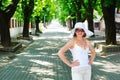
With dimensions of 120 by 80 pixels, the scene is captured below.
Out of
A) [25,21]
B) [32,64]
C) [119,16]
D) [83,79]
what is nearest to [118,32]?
[119,16]

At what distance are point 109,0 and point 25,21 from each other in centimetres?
1759

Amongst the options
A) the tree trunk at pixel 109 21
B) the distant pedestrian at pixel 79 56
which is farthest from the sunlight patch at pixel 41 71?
the tree trunk at pixel 109 21

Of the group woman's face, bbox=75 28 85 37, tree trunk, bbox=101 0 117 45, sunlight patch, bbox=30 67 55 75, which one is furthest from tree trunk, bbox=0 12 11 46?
woman's face, bbox=75 28 85 37

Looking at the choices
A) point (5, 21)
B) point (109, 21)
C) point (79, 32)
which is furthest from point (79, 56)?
point (5, 21)

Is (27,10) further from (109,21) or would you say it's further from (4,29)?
(109,21)

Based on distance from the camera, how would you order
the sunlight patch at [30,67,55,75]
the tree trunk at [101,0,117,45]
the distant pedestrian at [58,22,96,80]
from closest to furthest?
the distant pedestrian at [58,22,96,80] → the sunlight patch at [30,67,55,75] → the tree trunk at [101,0,117,45]

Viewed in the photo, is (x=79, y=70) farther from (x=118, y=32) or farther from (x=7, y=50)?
(x=118, y=32)

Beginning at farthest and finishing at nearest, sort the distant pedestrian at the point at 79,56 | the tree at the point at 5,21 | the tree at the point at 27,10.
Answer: the tree at the point at 27,10, the tree at the point at 5,21, the distant pedestrian at the point at 79,56

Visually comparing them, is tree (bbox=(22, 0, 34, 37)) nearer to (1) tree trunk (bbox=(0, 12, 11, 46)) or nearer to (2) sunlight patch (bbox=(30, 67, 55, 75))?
(1) tree trunk (bbox=(0, 12, 11, 46))

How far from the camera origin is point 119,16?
49.6 meters

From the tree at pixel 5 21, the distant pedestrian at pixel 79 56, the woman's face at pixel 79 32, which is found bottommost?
the tree at pixel 5 21

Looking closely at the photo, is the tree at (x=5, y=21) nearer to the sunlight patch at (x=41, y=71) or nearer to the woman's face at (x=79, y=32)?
the sunlight patch at (x=41, y=71)

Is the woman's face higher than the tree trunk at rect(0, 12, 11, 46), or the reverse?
the woman's face

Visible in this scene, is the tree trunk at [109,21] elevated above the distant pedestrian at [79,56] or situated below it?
below
